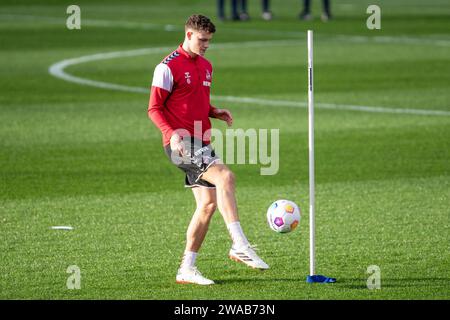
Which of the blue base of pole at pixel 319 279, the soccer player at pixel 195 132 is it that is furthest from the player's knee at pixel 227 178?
the blue base of pole at pixel 319 279

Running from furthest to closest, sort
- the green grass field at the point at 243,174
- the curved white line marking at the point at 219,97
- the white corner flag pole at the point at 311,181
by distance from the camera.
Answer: the curved white line marking at the point at 219,97 → the green grass field at the point at 243,174 → the white corner flag pole at the point at 311,181

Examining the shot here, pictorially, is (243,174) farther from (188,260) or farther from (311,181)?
(311,181)

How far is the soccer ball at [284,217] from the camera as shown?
31.4 ft

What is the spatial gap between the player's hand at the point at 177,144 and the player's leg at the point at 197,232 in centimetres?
56

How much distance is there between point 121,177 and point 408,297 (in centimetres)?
604

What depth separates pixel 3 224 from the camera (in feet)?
38.0

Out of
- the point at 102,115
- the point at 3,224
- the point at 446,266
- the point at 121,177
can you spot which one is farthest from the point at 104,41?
the point at 446,266

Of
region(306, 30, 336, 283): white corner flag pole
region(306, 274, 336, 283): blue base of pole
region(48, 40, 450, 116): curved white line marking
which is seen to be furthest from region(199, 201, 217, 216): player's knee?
region(48, 40, 450, 116): curved white line marking

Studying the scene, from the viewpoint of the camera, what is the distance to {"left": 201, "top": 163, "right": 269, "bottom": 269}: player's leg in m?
9.17

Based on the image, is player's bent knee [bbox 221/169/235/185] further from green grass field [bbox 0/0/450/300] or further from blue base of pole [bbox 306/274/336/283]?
blue base of pole [bbox 306/274/336/283]

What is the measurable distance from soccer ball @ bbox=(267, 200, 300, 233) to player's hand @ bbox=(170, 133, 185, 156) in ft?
3.67

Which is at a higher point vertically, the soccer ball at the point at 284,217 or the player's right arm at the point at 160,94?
the player's right arm at the point at 160,94

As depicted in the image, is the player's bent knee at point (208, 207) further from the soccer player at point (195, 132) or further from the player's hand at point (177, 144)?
the player's hand at point (177, 144)
